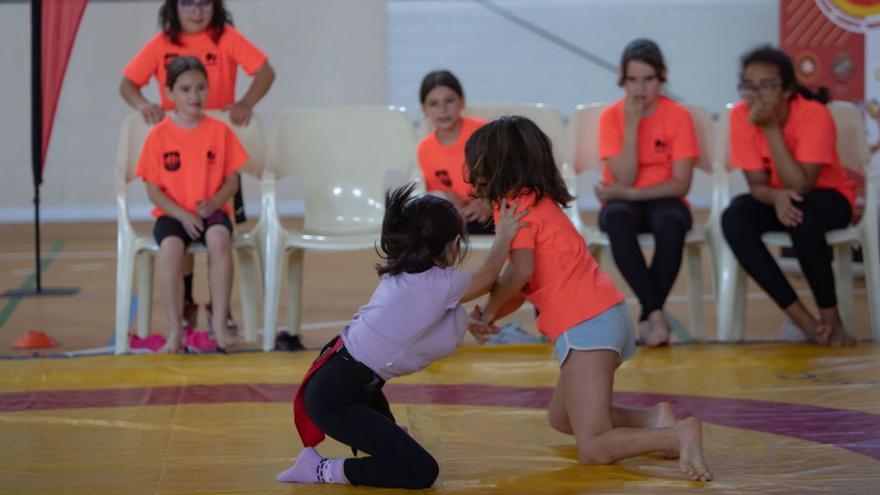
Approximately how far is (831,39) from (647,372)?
3.03m

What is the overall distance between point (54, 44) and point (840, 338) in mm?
3680

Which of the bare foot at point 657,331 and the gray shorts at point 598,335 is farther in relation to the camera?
the bare foot at point 657,331

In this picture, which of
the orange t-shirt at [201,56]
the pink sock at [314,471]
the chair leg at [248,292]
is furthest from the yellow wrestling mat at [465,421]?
the orange t-shirt at [201,56]

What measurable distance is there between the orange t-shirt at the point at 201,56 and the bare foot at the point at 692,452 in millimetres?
2979

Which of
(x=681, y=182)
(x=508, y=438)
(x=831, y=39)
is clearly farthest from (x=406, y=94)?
(x=508, y=438)

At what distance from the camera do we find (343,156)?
5305 millimetres

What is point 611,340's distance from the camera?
3143 millimetres

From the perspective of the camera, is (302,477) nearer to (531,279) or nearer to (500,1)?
(531,279)

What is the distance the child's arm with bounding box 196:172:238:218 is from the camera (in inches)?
187

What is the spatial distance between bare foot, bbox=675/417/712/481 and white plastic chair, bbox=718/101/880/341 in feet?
6.24

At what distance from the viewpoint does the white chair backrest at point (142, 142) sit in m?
5.06

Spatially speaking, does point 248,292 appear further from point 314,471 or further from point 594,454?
point 594,454

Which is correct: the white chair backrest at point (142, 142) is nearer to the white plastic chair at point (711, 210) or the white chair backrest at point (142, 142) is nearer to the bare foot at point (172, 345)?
the bare foot at point (172, 345)

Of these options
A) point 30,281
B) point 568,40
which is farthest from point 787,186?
point 568,40
